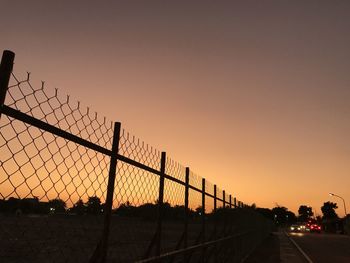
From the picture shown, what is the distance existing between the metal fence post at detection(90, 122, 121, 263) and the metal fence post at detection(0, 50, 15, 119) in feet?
5.11

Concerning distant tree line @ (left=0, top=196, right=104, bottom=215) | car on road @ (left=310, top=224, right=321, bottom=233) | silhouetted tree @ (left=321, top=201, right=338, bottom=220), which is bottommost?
distant tree line @ (left=0, top=196, right=104, bottom=215)

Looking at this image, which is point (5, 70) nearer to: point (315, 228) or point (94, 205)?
point (94, 205)

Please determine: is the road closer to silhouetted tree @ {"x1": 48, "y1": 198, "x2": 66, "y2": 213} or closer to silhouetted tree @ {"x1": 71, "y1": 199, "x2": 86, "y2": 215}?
silhouetted tree @ {"x1": 71, "y1": 199, "x2": 86, "y2": 215}

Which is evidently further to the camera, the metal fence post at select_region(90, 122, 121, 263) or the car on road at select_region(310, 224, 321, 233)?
the car on road at select_region(310, 224, 321, 233)

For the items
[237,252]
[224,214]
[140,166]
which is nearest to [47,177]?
[140,166]

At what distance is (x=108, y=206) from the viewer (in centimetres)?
379

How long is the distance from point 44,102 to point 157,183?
282cm

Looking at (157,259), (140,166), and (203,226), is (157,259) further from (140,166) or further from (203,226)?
(203,226)

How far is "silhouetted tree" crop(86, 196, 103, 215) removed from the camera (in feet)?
12.1

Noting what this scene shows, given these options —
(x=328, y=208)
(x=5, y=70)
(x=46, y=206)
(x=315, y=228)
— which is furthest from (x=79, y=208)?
(x=328, y=208)

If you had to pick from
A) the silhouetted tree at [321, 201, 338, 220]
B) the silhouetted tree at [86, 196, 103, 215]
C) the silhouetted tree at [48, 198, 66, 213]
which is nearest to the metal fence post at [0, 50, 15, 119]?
the silhouetted tree at [48, 198, 66, 213]

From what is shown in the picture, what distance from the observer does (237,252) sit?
12.6 metres

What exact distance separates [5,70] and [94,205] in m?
1.65

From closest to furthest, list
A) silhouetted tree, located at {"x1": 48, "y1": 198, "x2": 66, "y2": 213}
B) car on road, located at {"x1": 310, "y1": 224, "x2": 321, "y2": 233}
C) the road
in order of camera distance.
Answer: silhouetted tree, located at {"x1": 48, "y1": 198, "x2": 66, "y2": 213}, the road, car on road, located at {"x1": 310, "y1": 224, "x2": 321, "y2": 233}
